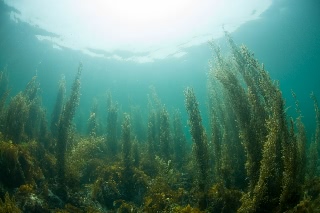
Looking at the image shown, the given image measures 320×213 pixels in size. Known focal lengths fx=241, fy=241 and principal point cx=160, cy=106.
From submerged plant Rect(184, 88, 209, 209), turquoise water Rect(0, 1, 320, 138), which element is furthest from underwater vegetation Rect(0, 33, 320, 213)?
turquoise water Rect(0, 1, 320, 138)

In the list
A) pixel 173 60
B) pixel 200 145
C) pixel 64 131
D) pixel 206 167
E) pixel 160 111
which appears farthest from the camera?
pixel 173 60

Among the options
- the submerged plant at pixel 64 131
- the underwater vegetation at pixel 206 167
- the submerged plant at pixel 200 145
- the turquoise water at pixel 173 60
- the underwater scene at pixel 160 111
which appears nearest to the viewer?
the underwater vegetation at pixel 206 167

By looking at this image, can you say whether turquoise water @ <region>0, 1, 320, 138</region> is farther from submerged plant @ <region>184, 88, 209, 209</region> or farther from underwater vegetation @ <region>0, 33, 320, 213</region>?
submerged plant @ <region>184, 88, 209, 209</region>

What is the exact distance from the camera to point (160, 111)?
52.9 ft

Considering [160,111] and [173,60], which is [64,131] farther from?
[173,60]

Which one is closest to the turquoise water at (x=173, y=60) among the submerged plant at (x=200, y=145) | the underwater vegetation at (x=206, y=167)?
the underwater vegetation at (x=206, y=167)

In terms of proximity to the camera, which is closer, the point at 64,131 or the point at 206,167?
the point at 206,167

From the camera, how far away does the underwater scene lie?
6.12 m

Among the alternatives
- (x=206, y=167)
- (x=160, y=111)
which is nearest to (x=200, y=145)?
(x=206, y=167)

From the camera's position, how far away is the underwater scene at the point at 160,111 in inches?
241

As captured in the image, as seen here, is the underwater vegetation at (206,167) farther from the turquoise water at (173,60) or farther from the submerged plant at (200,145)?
the turquoise water at (173,60)

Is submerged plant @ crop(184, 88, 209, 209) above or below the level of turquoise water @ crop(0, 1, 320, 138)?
below

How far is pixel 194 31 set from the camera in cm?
2306

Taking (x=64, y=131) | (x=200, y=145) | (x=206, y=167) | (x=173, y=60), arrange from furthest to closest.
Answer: (x=173, y=60) < (x=64, y=131) < (x=200, y=145) < (x=206, y=167)
